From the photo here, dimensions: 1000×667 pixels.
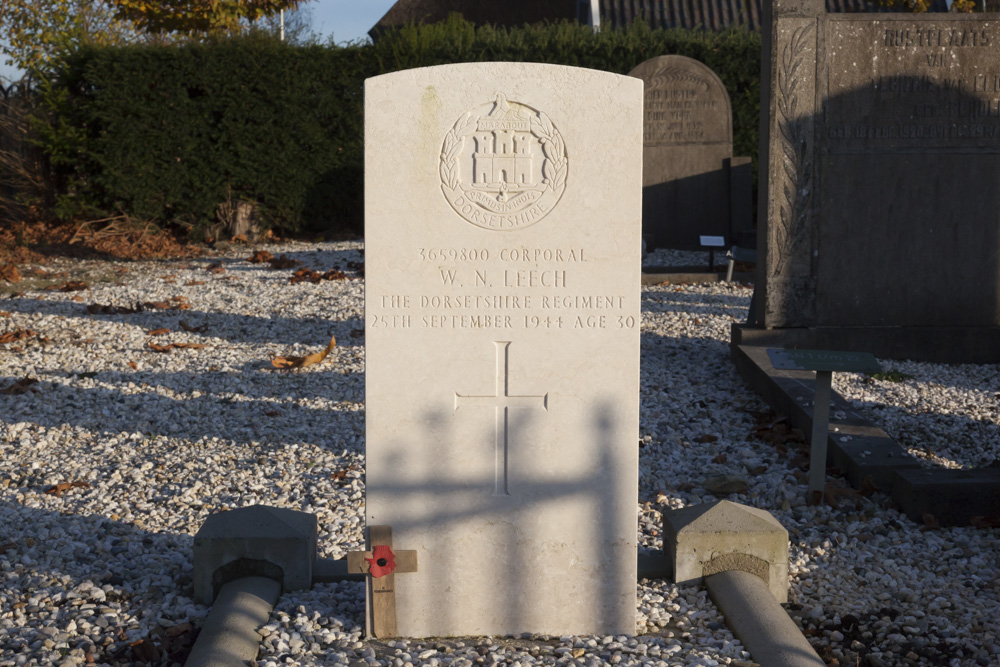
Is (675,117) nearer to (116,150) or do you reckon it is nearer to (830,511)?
(116,150)

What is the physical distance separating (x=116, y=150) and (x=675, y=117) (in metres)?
7.24

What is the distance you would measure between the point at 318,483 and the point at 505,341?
6.08 ft

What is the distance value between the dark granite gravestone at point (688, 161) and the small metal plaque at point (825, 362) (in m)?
7.22

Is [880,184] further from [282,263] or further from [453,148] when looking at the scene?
[282,263]

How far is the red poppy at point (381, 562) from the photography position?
2.82 metres

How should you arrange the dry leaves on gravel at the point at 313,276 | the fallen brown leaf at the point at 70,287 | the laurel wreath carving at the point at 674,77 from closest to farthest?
the fallen brown leaf at the point at 70,287 → the dry leaves on gravel at the point at 313,276 → the laurel wreath carving at the point at 674,77

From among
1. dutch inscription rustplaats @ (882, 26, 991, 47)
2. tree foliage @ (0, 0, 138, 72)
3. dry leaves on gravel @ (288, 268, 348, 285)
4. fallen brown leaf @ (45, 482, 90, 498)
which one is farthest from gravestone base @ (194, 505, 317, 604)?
tree foliage @ (0, 0, 138, 72)

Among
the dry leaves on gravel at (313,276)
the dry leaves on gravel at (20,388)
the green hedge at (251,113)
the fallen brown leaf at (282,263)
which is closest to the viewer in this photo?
the dry leaves on gravel at (20,388)

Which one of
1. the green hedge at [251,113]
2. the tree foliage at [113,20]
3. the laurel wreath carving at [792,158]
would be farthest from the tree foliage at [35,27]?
the laurel wreath carving at [792,158]

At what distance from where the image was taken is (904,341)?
6383 millimetres

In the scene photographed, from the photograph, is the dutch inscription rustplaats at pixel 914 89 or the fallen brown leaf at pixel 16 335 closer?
the dutch inscription rustplaats at pixel 914 89

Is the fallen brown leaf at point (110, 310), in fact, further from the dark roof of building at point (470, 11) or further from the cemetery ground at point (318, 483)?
the dark roof of building at point (470, 11)

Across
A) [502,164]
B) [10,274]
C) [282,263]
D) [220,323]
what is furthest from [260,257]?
[502,164]

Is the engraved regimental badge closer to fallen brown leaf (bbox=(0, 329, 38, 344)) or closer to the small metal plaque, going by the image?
the small metal plaque
